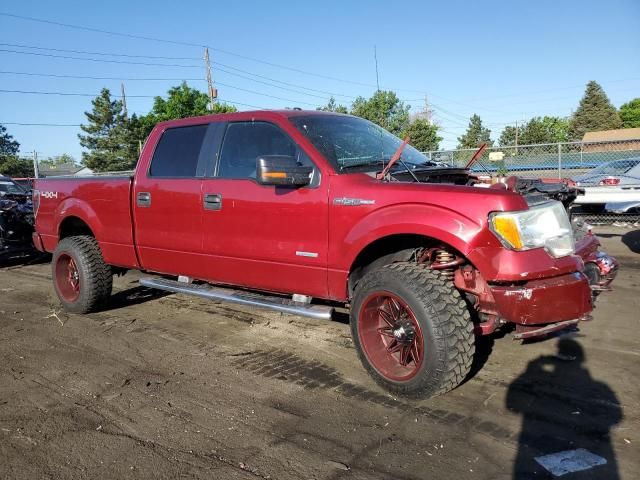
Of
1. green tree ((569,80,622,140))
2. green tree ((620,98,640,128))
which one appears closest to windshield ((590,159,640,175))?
green tree ((569,80,622,140))

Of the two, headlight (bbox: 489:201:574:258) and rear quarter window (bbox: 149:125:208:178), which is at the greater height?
rear quarter window (bbox: 149:125:208:178)

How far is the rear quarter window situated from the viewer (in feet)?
16.0

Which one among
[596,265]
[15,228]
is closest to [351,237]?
[596,265]

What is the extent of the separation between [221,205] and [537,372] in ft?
9.21

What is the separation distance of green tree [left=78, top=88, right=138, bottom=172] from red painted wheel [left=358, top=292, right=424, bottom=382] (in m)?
51.4

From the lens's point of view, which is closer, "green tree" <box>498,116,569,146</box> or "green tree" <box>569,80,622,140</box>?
"green tree" <box>498,116,569,146</box>

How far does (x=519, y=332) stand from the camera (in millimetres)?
3281

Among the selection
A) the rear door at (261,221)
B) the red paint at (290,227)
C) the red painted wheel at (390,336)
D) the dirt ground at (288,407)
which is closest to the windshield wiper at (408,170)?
the red paint at (290,227)

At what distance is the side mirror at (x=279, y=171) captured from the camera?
3.63m

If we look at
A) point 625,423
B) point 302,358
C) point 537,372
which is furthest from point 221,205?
point 625,423

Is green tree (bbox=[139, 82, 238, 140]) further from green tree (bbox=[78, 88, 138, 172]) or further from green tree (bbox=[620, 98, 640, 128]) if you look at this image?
green tree (bbox=[620, 98, 640, 128])

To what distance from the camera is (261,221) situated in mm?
4199

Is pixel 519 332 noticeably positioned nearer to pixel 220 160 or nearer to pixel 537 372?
pixel 537 372

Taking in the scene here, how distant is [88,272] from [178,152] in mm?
1734
